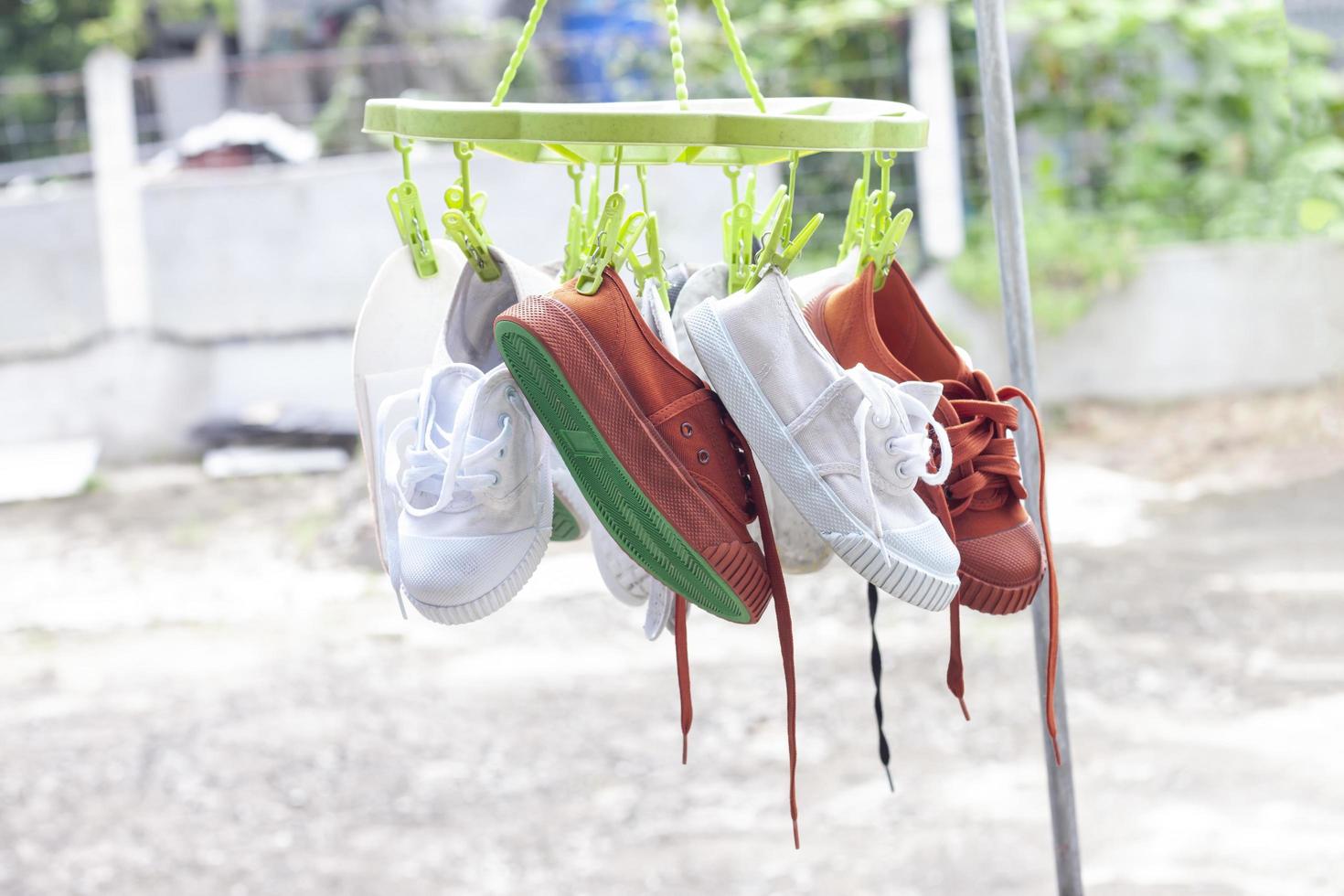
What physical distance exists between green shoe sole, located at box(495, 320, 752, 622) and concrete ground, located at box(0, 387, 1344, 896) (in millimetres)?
1533

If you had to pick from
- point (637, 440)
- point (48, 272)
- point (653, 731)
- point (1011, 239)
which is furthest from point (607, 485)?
point (48, 272)

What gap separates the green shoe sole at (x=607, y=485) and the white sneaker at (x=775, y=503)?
187 millimetres

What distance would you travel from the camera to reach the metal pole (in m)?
1.16

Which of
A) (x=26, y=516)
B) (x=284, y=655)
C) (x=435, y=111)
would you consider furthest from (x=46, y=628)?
(x=435, y=111)

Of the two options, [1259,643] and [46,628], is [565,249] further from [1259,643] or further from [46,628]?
[46,628]

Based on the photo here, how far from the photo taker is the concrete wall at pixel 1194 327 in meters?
5.41

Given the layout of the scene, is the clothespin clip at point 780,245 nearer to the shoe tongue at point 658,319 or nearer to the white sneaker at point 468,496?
the shoe tongue at point 658,319

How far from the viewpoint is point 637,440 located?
35.8 inches

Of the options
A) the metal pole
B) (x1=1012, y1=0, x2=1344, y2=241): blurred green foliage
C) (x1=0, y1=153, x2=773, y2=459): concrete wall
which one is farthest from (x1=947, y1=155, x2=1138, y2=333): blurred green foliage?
the metal pole

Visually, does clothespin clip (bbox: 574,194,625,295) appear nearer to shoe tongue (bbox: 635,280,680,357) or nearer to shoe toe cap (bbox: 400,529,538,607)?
shoe tongue (bbox: 635,280,680,357)

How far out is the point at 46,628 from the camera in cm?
389

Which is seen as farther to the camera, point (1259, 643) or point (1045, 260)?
point (1045, 260)

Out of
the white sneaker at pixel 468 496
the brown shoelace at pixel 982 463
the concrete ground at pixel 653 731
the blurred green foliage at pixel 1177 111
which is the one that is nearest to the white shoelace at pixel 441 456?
the white sneaker at pixel 468 496

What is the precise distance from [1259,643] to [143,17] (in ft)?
25.2
